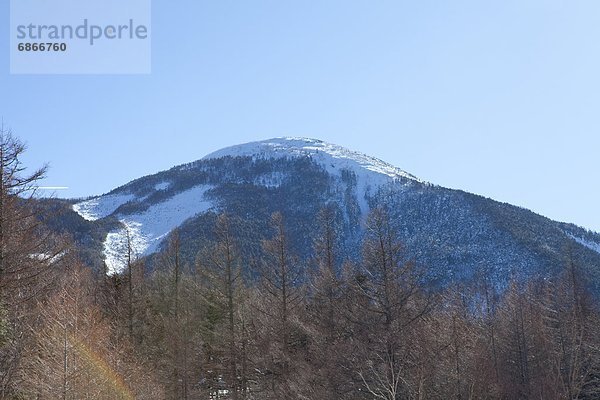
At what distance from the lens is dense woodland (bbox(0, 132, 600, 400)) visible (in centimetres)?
1395

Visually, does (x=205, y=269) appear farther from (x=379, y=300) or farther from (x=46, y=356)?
(x=46, y=356)

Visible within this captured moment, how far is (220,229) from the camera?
26484 mm

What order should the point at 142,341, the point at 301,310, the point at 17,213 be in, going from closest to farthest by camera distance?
the point at 17,213 → the point at 301,310 → the point at 142,341

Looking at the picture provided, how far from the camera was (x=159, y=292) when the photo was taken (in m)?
39.3

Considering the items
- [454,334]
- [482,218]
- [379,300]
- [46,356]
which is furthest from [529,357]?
[482,218]

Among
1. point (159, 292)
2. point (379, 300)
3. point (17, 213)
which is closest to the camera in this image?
point (17, 213)

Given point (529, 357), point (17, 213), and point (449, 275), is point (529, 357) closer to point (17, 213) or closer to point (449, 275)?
point (17, 213)

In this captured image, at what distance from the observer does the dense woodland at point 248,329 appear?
14.0m

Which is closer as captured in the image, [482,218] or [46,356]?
[46,356]

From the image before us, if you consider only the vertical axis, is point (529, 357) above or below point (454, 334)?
below

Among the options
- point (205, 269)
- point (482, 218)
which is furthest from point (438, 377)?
point (482, 218)

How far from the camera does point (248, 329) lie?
1043 inches

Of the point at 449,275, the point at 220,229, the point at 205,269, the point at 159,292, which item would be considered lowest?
the point at 449,275

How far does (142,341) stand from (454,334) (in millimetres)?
16686
